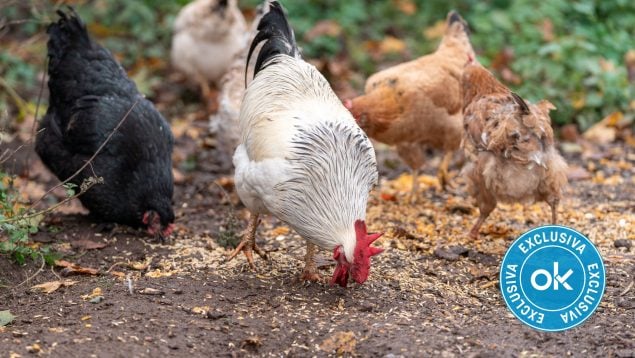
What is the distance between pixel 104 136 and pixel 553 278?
3.51 meters

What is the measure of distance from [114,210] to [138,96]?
100cm

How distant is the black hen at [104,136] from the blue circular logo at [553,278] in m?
2.79

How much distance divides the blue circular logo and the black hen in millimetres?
2791

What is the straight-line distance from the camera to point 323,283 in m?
5.00

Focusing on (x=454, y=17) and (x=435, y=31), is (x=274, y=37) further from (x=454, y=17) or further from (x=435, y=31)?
(x=435, y=31)

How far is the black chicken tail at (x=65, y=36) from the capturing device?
646 centimetres

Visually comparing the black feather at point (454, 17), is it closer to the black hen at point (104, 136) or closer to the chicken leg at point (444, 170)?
the chicken leg at point (444, 170)

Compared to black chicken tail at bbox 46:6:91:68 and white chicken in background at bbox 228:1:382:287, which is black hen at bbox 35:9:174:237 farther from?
white chicken in background at bbox 228:1:382:287

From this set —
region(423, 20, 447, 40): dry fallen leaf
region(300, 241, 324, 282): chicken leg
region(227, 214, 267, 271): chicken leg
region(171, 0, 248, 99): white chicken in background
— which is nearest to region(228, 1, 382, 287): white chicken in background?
region(300, 241, 324, 282): chicken leg

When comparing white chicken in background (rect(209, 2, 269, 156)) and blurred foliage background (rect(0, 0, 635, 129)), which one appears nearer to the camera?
white chicken in background (rect(209, 2, 269, 156))

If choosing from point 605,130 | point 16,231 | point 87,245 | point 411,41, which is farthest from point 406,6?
point 16,231

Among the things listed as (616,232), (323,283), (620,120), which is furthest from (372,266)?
(620,120)

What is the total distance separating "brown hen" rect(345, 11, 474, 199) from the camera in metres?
6.69

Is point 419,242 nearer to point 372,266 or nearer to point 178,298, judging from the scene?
point 372,266
